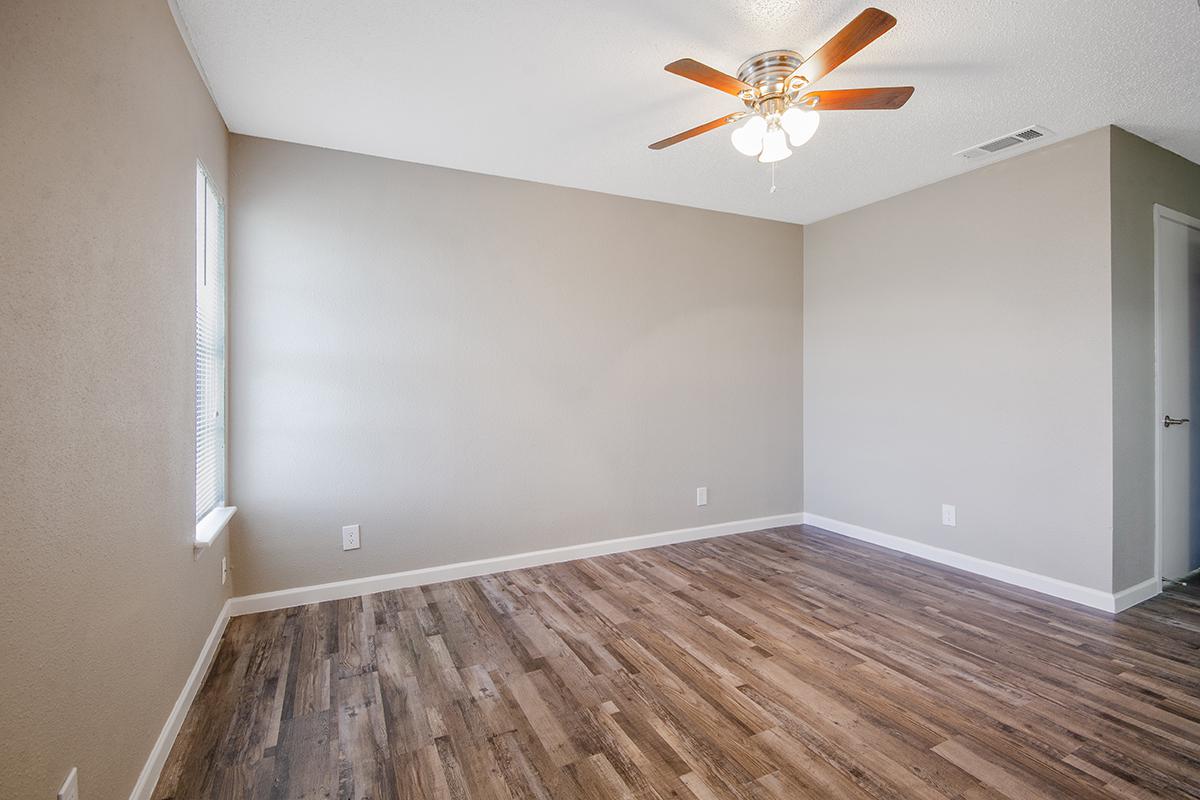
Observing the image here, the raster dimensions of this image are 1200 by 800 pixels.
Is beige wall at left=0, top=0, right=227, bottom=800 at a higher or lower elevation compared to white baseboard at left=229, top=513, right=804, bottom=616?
higher

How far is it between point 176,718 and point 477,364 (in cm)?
215

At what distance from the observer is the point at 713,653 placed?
2402 mm

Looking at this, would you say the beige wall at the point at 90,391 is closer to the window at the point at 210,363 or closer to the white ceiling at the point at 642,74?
the window at the point at 210,363

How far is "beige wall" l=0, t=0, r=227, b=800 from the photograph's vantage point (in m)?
1.03

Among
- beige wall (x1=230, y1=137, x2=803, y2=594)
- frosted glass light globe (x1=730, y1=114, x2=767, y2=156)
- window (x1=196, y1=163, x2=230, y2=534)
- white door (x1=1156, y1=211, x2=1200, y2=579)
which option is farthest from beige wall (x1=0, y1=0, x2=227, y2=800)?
white door (x1=1156, y1=211, x2=1200, y2=579)

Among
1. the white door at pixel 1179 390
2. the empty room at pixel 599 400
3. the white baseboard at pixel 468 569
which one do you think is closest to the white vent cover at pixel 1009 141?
the empty room at pixel 599 400

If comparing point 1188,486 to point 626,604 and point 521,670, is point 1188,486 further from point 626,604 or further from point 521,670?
point 521,670

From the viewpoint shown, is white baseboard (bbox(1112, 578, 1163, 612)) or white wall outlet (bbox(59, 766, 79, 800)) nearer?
white wall outlet (bbox(59, 766, 79, 800))

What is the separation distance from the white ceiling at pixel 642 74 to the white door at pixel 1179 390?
0.58m

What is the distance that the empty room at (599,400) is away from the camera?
1.47m

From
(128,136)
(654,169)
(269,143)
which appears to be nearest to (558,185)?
(654,169)

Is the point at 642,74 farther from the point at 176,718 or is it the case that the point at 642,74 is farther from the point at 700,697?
the point at 176,718

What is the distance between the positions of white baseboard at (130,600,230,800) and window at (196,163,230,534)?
50 cm

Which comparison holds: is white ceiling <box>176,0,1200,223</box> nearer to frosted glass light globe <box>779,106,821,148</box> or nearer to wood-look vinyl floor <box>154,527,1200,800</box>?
frosted glass light globe <box>779,106,821,148</box>
